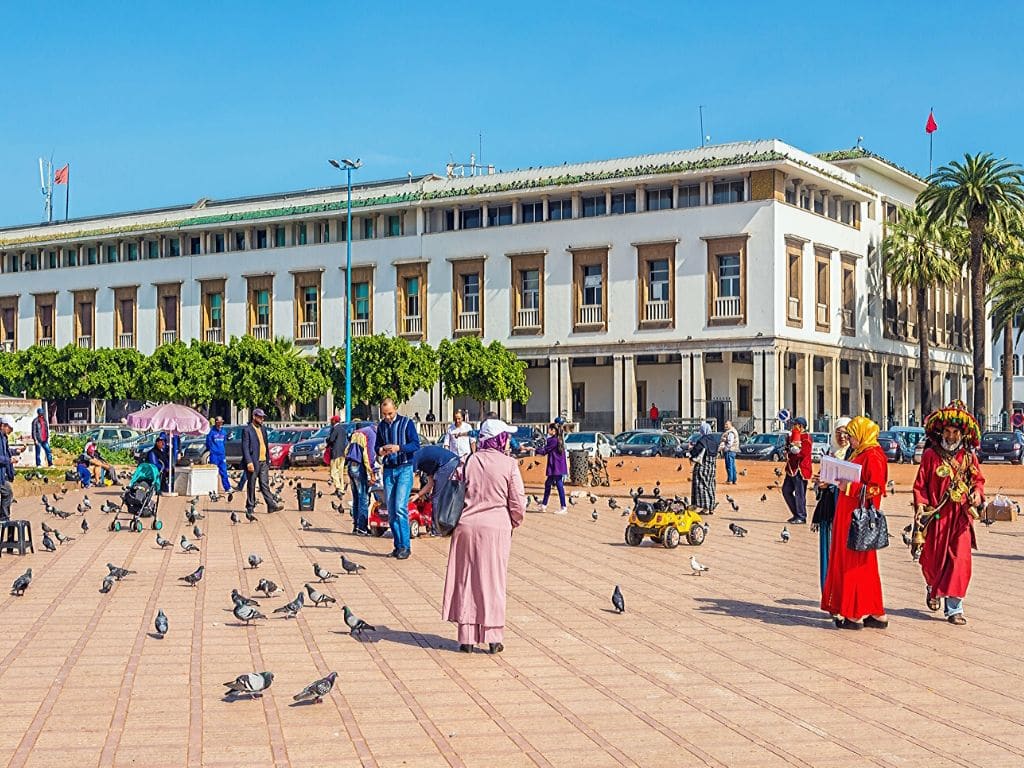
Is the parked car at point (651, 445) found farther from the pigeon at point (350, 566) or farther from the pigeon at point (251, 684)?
the pigeon at point (251, 684)

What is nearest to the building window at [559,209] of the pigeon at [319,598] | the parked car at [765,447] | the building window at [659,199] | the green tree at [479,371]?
the building window at [659,199]

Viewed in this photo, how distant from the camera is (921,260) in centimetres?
6219

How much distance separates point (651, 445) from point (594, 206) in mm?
15199

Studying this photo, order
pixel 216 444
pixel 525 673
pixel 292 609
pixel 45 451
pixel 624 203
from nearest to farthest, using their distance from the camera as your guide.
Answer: pixel 525 673 < pixel 292 609 < pixel 216 444 < pixel 45 451 < pixel 624 203

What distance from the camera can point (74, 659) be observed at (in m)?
9.11

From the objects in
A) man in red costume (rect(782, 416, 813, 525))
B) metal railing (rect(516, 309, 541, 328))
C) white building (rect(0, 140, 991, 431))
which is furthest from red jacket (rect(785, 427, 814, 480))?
metal railing (rect(516, 309, 541, 328))

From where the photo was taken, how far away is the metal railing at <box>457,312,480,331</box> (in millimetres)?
62406

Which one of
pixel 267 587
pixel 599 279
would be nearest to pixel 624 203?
pixel 599 279

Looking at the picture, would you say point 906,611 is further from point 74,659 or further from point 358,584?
point 74,659

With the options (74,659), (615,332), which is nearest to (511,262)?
(615,332)

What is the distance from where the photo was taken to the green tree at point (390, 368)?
57.3 metres

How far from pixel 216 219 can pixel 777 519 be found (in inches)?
2028

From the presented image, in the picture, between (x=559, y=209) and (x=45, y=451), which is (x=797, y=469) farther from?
(x=559, y=209)

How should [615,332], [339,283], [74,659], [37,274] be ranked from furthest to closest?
[37,274] → [339,283] → [615,332] → [74,659]
